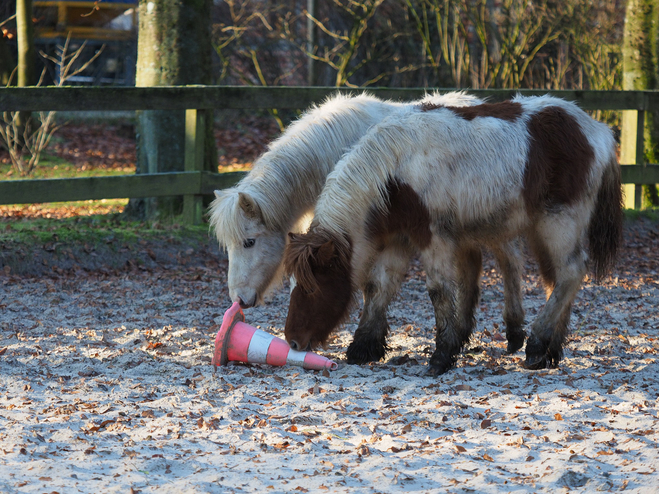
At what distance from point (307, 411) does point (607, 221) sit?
91.5 inches

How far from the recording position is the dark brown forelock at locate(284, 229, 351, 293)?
423cm

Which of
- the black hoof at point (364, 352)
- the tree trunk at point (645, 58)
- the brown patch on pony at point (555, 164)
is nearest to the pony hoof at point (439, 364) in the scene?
the black hoof at point (364, 352)

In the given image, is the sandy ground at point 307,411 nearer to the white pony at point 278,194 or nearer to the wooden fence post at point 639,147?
the white pony at point 278,194

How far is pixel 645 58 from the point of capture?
988 centimetres

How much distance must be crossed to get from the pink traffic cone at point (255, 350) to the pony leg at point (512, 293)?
1338 mm

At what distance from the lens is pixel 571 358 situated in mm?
4793

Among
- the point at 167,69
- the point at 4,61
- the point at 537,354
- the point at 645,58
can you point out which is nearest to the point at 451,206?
the point at 537,354

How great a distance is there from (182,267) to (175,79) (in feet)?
7.63

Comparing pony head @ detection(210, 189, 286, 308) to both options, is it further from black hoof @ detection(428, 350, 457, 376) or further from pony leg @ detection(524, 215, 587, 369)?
pony leg @ detection(524, 215, 587, 369)

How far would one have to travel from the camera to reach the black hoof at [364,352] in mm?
4727

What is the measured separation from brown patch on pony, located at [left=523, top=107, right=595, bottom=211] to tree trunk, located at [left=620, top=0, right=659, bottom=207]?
5.28m

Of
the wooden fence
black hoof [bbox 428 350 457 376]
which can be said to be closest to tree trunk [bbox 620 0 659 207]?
the wooden fence

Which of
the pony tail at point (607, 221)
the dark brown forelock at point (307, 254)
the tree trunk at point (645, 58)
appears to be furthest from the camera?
the tree trunk at point (645, 58)

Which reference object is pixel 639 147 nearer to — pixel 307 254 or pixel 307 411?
pixel 307 254
